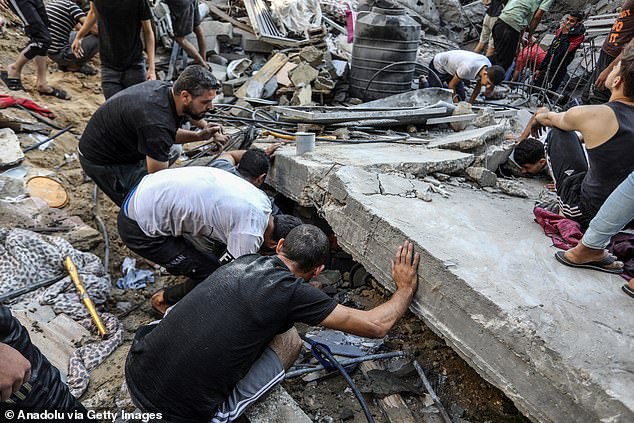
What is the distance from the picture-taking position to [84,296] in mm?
3205

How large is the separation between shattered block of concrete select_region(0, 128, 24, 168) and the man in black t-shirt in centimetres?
103

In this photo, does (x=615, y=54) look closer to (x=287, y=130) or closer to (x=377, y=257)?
(x=287, y=130)

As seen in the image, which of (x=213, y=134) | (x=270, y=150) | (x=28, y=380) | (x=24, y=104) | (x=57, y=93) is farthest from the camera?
(x=57, y=93)

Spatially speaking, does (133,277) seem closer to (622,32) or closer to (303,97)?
(303,97)

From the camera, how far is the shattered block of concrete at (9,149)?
160 inches

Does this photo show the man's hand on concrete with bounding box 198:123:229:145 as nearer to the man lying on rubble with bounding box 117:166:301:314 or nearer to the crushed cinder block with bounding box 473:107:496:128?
the man lying on rubble with bounding box 117:166:301:314

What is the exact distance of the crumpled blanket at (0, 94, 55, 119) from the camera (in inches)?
191

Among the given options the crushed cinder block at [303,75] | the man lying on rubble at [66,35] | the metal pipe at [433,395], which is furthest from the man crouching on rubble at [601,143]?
the man lying on rubble at [66,35]

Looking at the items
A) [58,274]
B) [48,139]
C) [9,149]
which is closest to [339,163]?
[58,274]

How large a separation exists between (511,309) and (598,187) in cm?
123

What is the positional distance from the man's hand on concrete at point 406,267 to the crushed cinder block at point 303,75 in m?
4.66

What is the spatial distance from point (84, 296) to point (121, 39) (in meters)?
2.55

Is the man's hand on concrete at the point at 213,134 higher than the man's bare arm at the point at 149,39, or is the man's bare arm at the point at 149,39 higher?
the man's bare arm at the point at 149,39

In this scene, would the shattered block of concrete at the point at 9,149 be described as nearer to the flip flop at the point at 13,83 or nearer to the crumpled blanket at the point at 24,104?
the crumpled blanket at the point at 24,104
